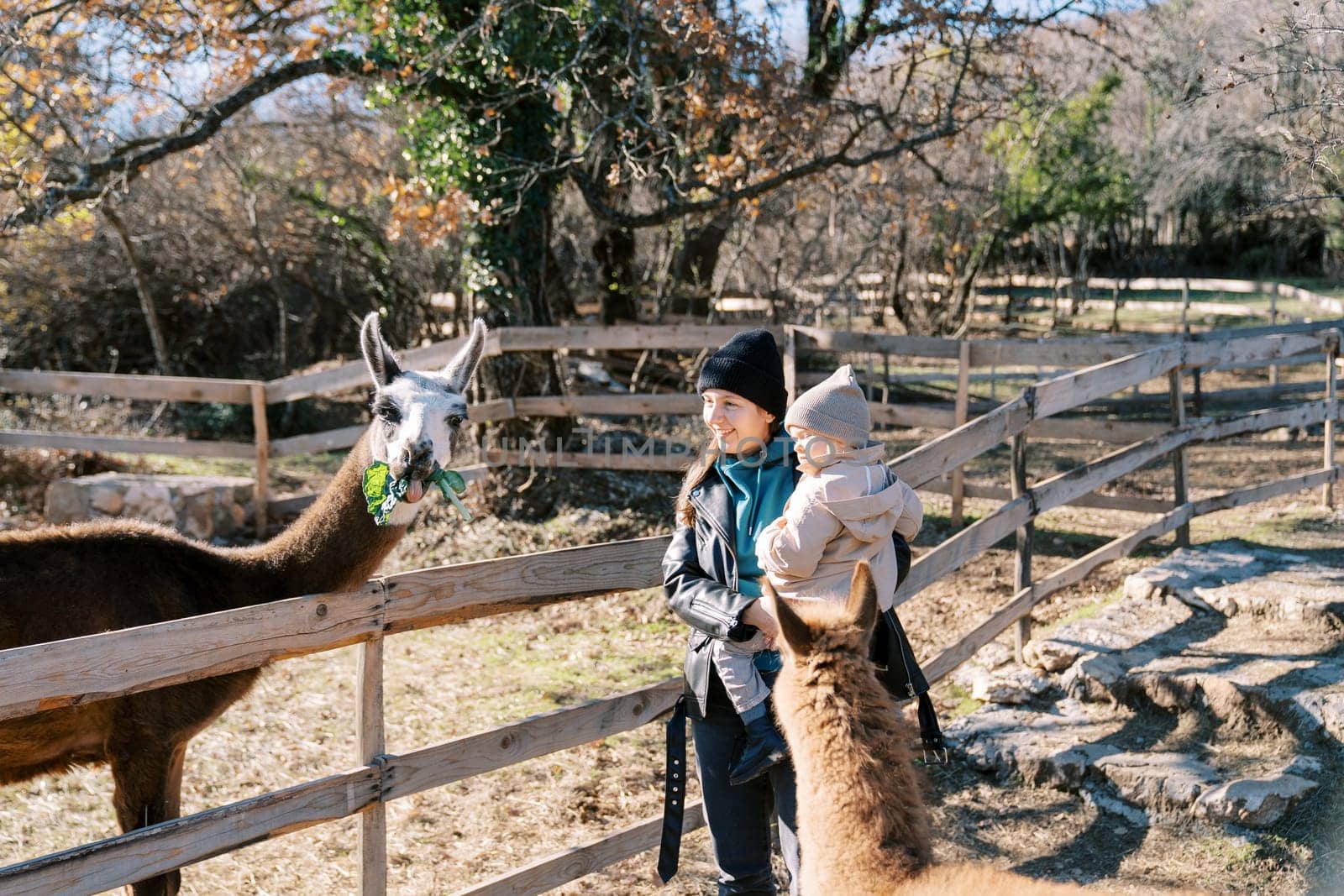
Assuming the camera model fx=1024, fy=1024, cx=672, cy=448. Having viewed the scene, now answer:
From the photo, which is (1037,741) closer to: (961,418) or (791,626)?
(791,626)

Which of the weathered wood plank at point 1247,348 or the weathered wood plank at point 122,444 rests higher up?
the weathered wood plank at point 1247,348

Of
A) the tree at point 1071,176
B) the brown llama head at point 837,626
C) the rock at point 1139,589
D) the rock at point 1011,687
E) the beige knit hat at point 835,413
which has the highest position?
the tree at point 1071,176

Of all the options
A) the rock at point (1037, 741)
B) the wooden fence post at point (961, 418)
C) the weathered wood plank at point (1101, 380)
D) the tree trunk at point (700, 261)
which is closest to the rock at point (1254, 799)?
the rock at point (1037, 741)

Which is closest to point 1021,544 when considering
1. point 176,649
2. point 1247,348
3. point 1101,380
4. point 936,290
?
point 1101,380

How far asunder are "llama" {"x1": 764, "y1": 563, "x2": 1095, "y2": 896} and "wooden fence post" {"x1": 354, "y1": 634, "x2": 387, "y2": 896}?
4.32ft

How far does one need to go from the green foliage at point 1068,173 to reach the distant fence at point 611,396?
976 centimetres

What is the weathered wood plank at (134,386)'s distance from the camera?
30.6 ft

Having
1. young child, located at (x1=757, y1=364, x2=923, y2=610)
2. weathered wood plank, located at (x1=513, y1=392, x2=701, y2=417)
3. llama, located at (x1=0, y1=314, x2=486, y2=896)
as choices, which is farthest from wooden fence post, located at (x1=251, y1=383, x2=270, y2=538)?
young child, located at (x1=757, y1=364, x2=923, y2=610)

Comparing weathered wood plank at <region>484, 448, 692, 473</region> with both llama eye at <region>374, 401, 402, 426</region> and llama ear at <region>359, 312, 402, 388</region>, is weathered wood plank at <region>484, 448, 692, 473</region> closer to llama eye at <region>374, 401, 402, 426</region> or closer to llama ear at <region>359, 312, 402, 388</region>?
llama ear at <region>359, 312, 402, 388</region>

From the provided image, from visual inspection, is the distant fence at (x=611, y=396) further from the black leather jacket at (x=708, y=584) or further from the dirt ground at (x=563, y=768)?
the black leather jacket at (x=708, y=584)

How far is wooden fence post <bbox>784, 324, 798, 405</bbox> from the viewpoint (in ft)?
24.6

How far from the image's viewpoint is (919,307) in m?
19.3

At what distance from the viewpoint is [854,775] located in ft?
6.86

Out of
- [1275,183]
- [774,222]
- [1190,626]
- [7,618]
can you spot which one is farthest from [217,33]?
[1275,183]
